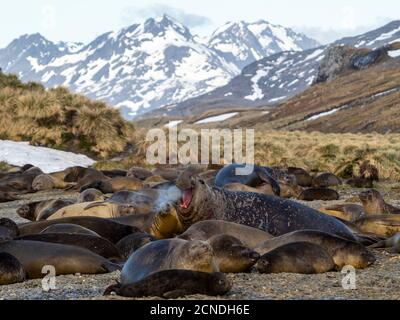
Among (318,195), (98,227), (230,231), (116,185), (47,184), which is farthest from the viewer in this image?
(47,184)

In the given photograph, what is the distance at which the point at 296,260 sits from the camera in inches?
244

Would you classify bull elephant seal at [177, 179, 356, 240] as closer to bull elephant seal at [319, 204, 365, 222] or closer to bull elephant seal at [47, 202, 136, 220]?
bull elephant seal at [319, 204, 365, 222]

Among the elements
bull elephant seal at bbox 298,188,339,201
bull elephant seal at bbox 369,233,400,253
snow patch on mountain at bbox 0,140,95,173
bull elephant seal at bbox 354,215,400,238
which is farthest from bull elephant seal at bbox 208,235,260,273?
snow patch on mountain at bbox 0,140,95,173

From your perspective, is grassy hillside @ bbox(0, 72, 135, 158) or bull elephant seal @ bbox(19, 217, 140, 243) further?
grassy hillside @ bbox(0, 72, 135, 158)

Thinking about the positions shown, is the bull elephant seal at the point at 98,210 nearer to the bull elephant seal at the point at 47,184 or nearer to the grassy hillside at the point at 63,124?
the bull elephant seal at the point at 47,184

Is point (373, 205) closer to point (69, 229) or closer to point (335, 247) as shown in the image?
point (335, 247)

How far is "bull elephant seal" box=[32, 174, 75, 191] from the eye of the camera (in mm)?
16641

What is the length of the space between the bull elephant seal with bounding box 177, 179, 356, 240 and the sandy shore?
1382 millimetres

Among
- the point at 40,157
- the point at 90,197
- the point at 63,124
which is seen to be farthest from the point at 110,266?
the point at 63,124

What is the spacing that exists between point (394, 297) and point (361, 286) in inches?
21.5

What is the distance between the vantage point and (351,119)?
3002 inches

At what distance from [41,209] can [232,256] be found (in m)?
5.59
